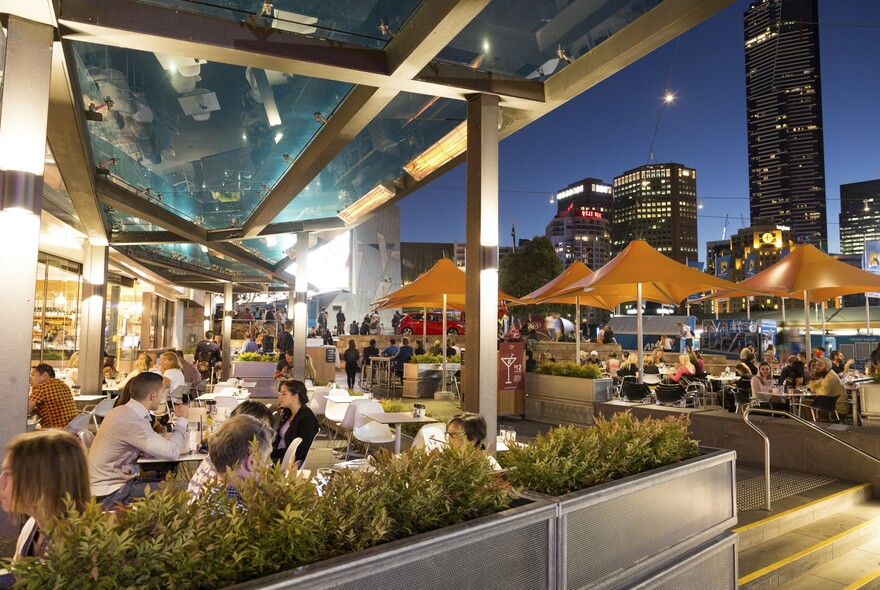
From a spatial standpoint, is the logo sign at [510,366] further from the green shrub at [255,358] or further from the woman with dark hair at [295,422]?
the green shrub at [255,358]

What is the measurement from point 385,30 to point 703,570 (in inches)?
200

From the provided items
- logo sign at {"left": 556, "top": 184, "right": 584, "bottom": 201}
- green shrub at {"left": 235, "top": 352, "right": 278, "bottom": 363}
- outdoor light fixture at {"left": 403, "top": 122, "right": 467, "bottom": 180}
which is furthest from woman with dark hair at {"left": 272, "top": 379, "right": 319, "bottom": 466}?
logo sign at {"left": 556, "top": 184, "right": 584, "bottom": 201}

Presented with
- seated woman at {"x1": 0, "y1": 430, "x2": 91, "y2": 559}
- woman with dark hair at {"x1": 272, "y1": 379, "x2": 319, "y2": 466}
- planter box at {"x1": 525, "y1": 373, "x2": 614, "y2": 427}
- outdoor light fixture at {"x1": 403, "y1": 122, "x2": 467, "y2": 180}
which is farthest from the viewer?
planter box at {"x1": 525, "y1": 373, "x2": 614, "y2": 427}

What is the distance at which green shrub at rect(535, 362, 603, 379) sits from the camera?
10812mm

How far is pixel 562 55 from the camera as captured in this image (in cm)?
599

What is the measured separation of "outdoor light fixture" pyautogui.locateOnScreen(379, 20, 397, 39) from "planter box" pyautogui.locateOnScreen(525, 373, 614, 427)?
24.1 ft

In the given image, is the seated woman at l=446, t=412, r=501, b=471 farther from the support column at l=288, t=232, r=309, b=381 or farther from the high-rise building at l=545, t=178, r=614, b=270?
the high-rise building at l=545, t=178, r=614, b=270

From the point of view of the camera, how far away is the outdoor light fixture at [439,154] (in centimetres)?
769

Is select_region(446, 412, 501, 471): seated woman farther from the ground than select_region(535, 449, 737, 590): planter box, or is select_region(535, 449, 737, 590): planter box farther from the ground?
select_region(446, 412, 501, 471): seated woman

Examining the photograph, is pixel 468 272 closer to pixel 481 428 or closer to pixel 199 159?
pixel 481 428

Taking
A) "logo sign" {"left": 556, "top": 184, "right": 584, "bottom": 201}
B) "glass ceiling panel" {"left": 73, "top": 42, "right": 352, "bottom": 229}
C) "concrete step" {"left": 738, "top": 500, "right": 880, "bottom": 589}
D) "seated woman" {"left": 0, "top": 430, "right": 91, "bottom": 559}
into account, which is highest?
"logo sign" {"left": 556, "top": 184, "right": 584, "bottom": 201}

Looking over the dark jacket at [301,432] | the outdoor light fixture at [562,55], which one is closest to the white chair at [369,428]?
the dark jacket at [301,432]

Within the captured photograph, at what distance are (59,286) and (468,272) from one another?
447 inches

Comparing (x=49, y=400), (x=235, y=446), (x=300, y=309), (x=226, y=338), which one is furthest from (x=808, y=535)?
(x=226, y=338)
